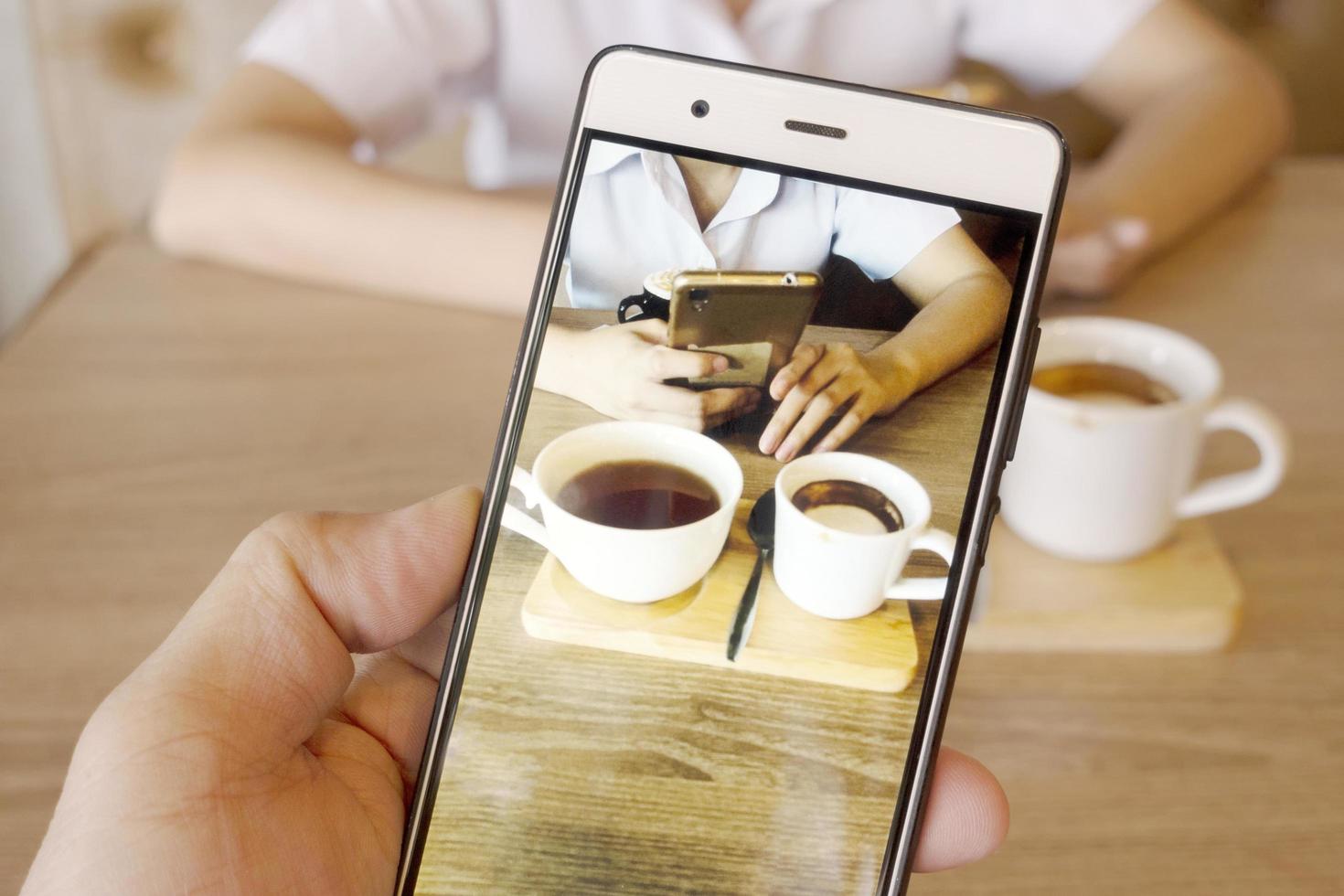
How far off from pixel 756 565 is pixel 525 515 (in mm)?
66

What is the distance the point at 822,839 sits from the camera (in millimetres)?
264

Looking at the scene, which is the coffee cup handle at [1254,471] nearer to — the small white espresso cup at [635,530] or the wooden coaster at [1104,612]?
the wooden coaster at [1104,612]

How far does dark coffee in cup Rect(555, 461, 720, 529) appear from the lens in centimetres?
27

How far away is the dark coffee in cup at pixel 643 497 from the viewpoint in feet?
0.87

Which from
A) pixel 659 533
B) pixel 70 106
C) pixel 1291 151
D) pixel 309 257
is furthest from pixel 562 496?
pixel 1291 151

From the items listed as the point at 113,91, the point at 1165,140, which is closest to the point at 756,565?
the point at 1165,140

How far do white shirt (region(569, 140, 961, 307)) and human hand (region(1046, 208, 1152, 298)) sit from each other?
295 millimetres

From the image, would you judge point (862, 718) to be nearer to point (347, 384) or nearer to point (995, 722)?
point (995, 722)

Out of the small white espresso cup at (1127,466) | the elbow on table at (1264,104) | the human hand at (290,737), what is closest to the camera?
the human hand at (290,737)

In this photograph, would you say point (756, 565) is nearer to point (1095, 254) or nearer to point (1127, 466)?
point (1127, 466)

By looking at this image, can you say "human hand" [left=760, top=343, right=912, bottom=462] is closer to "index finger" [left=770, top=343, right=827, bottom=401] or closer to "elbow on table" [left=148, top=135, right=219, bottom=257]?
"index finger" [left=770, top=343, right=827, bottom=401]

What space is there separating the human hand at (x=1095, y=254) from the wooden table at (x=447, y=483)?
0.02 meters

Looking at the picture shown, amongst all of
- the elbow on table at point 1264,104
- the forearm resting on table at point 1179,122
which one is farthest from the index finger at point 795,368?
the elbow on table at point 1264,104

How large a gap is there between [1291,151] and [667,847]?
1052 mm
